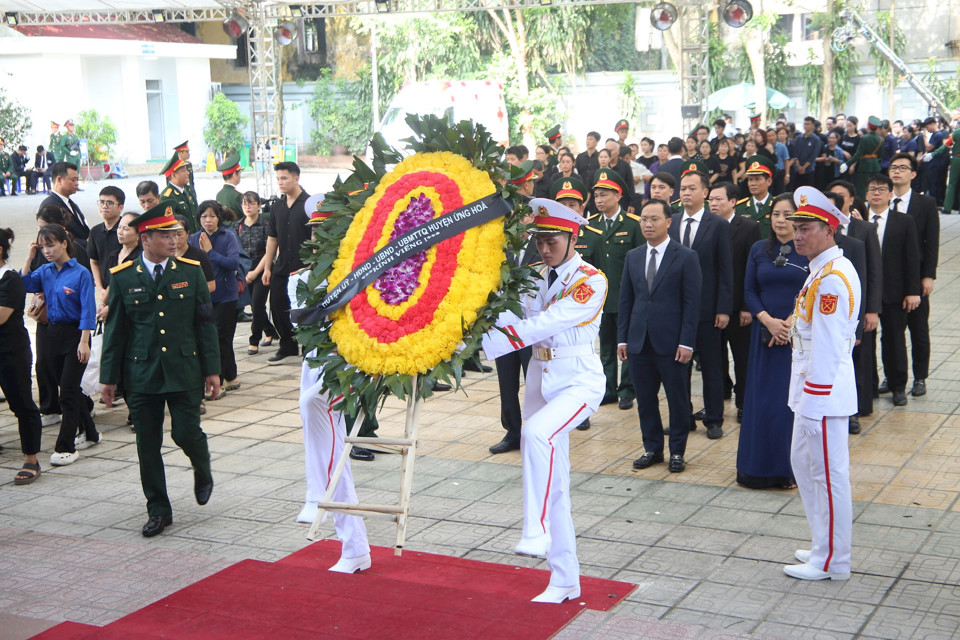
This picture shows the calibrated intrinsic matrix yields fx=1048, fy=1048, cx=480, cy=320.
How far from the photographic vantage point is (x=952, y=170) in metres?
20.8

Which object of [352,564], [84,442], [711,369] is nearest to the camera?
[352,564]

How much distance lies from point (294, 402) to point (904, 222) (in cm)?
532

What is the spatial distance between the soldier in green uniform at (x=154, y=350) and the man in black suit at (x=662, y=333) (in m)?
2.82

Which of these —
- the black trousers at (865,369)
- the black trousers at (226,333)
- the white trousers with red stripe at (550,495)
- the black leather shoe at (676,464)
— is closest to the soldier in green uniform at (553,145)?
the black trousers at (226,333)

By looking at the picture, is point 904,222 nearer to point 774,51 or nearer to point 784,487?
point 784,487

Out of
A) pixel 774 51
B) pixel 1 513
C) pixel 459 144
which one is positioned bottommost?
pixel 1 513

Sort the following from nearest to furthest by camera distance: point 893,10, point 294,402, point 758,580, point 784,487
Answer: point 758,580 < point 784,487 < point 294,402 < point 893,10

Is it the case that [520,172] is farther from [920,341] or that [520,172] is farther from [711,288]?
[920,341]

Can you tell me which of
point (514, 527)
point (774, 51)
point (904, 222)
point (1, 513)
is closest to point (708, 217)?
point (904, 222)

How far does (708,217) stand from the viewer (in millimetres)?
7770

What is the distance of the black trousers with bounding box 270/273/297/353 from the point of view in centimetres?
1064

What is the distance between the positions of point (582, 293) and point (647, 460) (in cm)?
239

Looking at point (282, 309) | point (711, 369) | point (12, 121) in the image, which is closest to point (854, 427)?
point (711, 369)

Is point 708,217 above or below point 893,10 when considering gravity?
below
